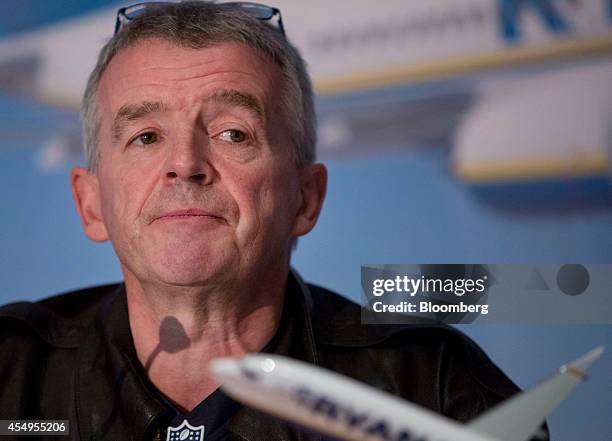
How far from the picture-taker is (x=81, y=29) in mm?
1960

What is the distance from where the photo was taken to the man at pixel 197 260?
150 centimetres

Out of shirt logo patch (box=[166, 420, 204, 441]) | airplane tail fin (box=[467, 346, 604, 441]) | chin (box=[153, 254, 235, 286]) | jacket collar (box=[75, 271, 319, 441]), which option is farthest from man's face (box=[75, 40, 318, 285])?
airplane tail fin (box=[467, 346, 604, 441])

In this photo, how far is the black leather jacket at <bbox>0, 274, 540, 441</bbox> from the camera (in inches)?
62.5

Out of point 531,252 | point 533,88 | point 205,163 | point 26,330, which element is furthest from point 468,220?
point 26,330

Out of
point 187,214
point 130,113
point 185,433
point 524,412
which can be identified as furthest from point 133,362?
point 524,412

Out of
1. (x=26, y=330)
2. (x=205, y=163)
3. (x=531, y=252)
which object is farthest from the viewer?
(x=531, y=252)

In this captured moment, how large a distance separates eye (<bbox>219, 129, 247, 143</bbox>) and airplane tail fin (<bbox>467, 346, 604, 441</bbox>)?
69 cm

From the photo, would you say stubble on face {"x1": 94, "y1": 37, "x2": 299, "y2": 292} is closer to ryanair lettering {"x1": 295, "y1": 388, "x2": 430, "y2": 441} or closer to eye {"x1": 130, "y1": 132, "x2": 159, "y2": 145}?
eye {"x1": 130, "y1": 132, "x2": 159, "y2": 145}

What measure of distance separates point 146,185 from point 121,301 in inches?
11.8

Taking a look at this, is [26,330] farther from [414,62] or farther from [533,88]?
[533,88]

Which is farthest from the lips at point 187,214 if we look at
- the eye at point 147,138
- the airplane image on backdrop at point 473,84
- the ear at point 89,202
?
the airplane image on backdrop at point 473,84

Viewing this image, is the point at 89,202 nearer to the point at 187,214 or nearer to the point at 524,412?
the point at 187,214

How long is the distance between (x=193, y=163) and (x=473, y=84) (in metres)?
0.70

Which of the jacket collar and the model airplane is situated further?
the jacket collar
